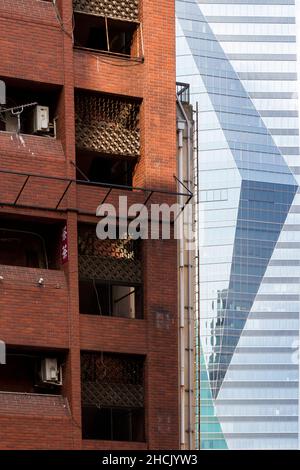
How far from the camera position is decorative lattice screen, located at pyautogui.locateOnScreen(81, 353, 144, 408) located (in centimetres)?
4053

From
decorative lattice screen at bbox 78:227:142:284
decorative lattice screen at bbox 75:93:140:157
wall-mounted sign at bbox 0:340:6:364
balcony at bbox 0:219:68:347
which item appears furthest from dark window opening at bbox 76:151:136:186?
wall-mounted sign at bbox 0:340:6:364

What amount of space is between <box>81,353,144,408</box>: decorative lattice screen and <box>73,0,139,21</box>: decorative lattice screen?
9.57 metres

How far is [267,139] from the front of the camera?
196 metres

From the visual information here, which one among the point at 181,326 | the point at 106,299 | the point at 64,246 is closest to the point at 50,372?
the point at 64,246

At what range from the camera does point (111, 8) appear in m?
43.7

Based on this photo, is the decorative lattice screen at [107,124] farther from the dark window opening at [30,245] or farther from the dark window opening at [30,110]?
the dark window opening at [30,245]

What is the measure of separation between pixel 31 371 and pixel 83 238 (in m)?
3.76

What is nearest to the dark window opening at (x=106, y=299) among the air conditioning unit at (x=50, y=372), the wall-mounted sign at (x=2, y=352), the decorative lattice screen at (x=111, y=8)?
the air conditioning unit at (x=50, y=372)

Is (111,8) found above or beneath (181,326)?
above

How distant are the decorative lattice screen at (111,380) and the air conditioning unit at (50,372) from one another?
730 mm

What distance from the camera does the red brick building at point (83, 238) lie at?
39562 millimetres

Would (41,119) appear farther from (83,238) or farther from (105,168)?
(105,168)

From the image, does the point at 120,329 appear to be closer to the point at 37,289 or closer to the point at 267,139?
the point at 37,289
